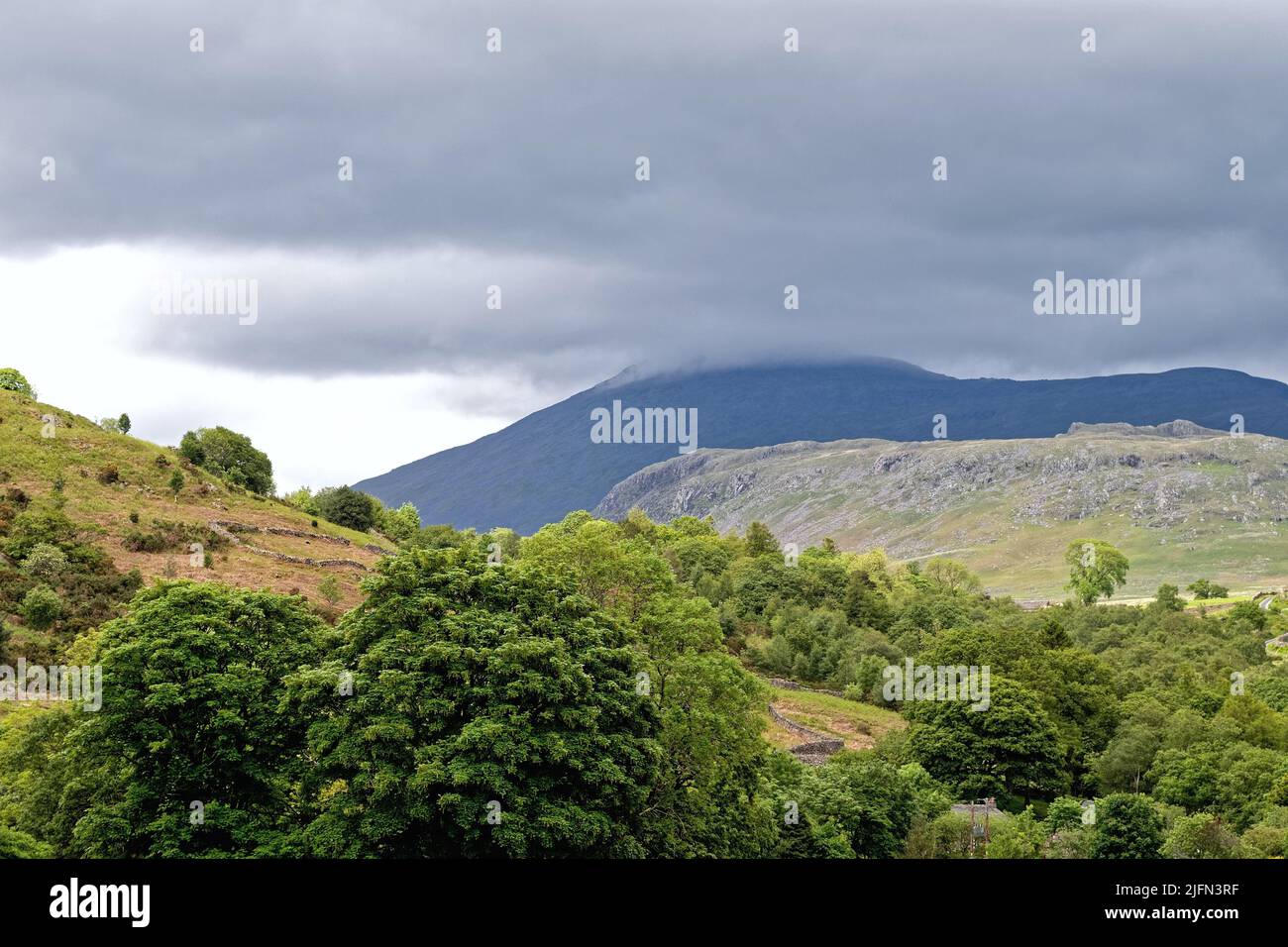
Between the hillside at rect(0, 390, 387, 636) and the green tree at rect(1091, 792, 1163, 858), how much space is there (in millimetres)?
62400

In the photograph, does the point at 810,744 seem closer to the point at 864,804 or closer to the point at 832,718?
the point at 832,718

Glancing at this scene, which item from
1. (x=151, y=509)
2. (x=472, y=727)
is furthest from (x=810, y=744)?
(x=151, y=509)

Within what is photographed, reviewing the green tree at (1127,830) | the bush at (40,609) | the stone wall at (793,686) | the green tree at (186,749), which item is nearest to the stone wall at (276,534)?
the bush at (40,609)

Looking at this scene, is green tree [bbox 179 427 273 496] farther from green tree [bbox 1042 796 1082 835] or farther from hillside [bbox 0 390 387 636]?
green tree [bbox 1042 796 1082 835]

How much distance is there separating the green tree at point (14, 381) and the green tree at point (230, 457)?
20616 mm

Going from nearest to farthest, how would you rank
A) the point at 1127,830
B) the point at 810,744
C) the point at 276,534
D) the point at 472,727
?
the point at 472,727 < the point at 1127,830 < the point at 810,744 < the point at 276,534

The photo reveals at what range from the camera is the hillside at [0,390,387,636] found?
340 feet

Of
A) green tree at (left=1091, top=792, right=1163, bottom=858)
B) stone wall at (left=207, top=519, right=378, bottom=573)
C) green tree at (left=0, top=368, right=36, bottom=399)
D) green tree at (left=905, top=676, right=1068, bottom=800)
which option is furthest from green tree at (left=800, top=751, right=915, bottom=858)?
green tree at (left=0, top=368, right=36, bottom=399)

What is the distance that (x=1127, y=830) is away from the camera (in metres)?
64.1

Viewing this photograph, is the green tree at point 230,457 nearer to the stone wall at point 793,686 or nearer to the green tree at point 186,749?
the stone wall at point 793,686

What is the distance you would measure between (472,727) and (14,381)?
135m

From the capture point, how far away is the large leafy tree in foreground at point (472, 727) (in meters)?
38.7
